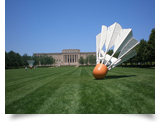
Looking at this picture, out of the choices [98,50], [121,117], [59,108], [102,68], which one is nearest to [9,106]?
[59,108]

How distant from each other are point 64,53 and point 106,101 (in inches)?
3749

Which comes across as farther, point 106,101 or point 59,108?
point 106,101

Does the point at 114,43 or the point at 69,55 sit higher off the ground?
the point at 69,55

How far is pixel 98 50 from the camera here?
9.28 metres

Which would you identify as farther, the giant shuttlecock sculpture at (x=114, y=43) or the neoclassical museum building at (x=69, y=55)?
the neoclassical museum building at (x=69, y=55)

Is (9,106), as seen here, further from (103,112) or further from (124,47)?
(124,47)

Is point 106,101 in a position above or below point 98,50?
below

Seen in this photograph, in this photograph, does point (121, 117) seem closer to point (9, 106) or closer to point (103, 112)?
point (103, 112)

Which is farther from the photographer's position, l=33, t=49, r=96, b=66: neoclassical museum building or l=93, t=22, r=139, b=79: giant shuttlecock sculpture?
l=33, t=49, r=96, b=66: neoclassical museum building

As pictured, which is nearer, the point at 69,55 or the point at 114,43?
the point at 114,43

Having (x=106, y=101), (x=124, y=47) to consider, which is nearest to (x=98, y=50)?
(x=124, y=47)
